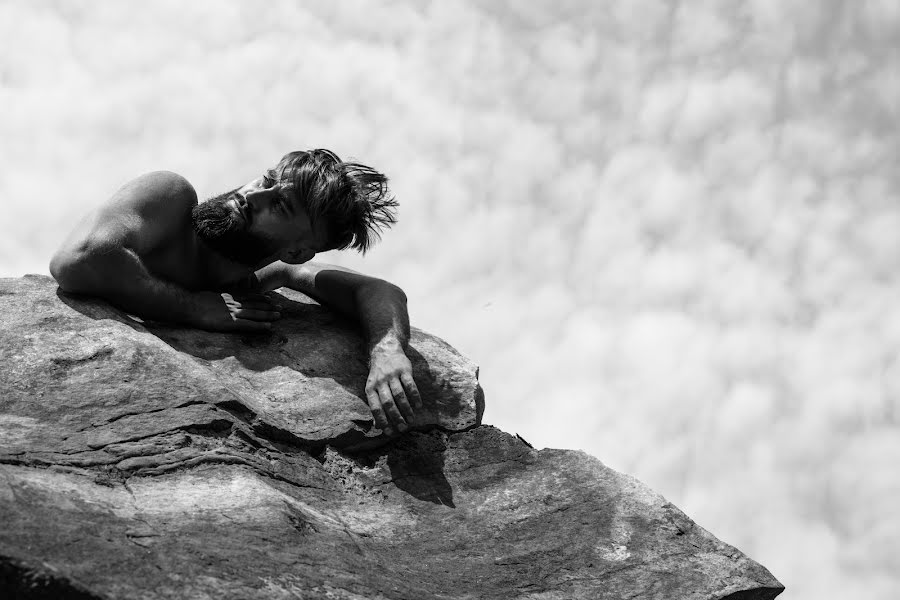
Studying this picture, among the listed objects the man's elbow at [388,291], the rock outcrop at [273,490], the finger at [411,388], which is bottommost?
the rock outcrop at [273,490]

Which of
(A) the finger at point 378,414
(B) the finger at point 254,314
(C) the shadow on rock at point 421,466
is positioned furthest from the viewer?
(B) the finger at point 254,314

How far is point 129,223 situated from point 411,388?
154cm

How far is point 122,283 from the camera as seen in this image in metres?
4.42

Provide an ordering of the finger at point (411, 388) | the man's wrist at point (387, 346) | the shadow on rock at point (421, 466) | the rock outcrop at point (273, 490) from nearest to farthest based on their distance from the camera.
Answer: the rock outcrop at point (273, 490)
the shadow on rock at point (421, 466)
the finger at point (411, 388)
the man's wrist at point (387, 346)

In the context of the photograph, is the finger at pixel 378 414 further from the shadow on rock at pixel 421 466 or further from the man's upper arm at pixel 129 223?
the man's upper arm at pixel 129 223

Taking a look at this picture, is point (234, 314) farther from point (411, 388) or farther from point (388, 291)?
point (411, 388)

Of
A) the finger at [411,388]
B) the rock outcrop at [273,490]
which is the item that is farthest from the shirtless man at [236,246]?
the rock outcrop at [273,490]

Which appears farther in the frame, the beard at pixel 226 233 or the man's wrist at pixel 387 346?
the beard at pixel 226 233

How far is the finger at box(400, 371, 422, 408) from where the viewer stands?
4.30 meters

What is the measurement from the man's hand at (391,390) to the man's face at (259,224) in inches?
28.8

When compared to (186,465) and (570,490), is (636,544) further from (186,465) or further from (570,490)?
(186,465)

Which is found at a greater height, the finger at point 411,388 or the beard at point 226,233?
the beard at point 226,233

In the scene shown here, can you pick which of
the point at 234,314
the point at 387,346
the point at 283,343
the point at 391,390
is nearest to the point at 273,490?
the point at 391,390

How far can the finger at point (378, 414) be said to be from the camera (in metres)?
4.16
